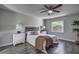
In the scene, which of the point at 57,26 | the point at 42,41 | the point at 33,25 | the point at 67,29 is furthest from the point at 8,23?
the point at 67,29

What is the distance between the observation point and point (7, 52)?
175 cm

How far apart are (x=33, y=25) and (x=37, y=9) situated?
1.43 ft

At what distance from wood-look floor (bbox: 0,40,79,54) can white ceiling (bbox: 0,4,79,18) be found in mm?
762

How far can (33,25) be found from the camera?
206cm

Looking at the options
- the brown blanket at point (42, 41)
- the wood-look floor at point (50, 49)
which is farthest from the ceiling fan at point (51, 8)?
the wood-look floor at point (50, 49)

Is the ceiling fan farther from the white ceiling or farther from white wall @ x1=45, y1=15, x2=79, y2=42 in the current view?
white wall @ x1=45, y1=15, x2=79, y2=42

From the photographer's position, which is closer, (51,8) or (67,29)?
(51,8)

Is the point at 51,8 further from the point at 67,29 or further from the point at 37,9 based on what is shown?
the point at 67,29

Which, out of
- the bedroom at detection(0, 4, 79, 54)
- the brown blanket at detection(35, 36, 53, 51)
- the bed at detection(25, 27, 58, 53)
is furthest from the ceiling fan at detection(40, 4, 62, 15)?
the brown blanket at detection(35, 36, 53, 51)

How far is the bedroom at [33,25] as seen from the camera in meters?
1.78
